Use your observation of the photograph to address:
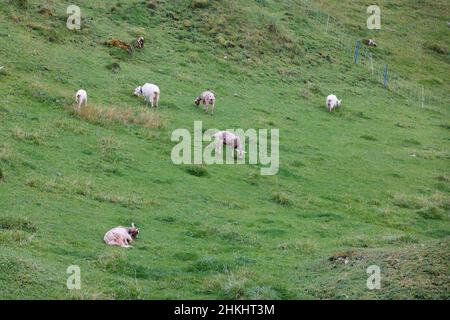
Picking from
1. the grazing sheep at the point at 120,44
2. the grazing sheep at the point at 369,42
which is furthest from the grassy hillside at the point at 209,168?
the grazing sheep at the point at 369,42

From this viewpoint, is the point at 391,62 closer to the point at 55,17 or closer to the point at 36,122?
the point at 55,17

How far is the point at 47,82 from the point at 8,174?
12279 millimetres

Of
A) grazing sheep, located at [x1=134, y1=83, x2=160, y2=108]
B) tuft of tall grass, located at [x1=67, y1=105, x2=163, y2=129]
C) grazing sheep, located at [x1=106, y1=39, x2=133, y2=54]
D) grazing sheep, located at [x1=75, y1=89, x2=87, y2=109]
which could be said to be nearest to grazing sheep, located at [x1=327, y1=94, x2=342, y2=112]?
grazing sheep, located at [x1=134, y1=83, x2=160, y2=108]

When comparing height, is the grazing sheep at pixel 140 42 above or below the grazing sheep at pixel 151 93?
above

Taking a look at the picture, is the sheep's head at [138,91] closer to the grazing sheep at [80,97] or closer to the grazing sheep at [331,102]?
the grazing sheep at [80,97]

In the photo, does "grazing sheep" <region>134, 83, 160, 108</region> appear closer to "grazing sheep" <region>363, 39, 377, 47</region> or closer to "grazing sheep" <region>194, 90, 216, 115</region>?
"grazing sheep" <region>194, 90, 216, 115</region>

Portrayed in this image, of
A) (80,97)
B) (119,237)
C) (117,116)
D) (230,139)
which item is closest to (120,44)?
(80,97)

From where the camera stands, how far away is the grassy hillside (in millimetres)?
14523

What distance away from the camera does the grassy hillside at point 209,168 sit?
47.6ft

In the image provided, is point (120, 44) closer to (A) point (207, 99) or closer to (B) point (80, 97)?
(A) point (207, 99)

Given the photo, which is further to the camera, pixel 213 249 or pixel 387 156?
pixel 387 156
